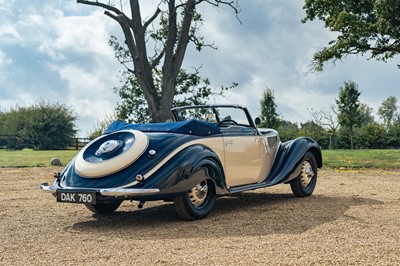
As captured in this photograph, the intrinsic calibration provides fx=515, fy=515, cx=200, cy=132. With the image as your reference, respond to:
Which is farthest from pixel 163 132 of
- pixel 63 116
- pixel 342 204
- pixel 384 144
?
Result: pixel 63 116

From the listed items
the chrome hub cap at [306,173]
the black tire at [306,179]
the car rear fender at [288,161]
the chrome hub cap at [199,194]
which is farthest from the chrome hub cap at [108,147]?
the chrome hub cap at [306,173]

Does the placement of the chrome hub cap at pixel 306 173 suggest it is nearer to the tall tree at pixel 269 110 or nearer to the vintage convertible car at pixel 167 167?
the vintage convertible car at pixel 167 167

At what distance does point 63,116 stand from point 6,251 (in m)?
46.0

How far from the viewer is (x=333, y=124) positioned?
46938 mm

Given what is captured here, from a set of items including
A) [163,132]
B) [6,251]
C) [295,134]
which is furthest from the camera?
[295,134]

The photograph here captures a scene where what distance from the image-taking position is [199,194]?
6242mm

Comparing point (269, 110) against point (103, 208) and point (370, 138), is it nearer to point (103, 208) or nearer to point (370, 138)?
point (370, 138)

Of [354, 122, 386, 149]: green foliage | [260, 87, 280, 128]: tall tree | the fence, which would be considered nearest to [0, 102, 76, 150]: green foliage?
the fence

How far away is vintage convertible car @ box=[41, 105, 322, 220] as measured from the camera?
576cm

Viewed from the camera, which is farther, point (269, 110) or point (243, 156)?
point (269, 110)

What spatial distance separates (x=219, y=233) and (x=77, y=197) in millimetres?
1688

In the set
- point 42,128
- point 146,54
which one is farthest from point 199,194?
point 42,128

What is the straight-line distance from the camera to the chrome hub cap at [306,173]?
27.7ft

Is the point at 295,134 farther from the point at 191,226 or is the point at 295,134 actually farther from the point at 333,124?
the point at 191,226
